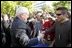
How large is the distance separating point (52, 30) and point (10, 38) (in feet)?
1.91

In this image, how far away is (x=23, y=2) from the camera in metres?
3.14

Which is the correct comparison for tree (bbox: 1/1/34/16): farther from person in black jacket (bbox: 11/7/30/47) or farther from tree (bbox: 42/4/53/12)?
tree (bbox: 42/4/53/12)

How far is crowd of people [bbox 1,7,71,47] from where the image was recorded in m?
3.10

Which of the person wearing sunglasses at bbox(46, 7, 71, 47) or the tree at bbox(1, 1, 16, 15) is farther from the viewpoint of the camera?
the tree at bbox(1, 1, 16, 15)

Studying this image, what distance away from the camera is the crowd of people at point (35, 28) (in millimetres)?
3102

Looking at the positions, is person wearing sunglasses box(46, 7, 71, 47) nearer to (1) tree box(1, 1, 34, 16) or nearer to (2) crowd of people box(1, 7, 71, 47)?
(2) crowd of people box(1, 7, 71, 47)

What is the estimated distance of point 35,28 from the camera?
316 cm

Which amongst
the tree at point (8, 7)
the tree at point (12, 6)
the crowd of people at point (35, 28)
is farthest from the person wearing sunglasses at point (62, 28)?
the tree at point (8, 7)

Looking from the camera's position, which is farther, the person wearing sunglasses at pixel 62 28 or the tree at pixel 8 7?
the tree at pixel 8 7

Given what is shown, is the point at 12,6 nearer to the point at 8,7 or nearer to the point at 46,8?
the point at 8,7

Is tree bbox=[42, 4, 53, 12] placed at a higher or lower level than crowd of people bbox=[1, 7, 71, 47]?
higher

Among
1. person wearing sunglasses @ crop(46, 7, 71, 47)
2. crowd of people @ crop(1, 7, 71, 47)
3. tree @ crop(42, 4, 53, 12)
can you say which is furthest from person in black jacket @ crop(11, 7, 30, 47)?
person wearing sunglasses @ crop(46, 7, 71, 47)

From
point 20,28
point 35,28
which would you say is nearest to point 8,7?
point 20,28

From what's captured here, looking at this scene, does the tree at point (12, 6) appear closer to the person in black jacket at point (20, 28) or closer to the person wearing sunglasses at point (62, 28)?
the person in black jacket at point (20, 28)
